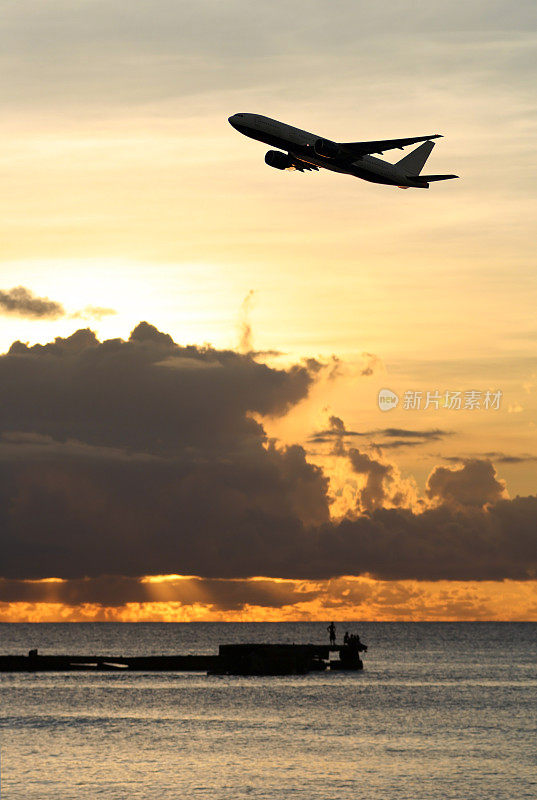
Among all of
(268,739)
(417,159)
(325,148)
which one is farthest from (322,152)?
(268,739)

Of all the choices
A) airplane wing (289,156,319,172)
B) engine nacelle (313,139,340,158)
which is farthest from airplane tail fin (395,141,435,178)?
engine nacelle (313,139,340,158)

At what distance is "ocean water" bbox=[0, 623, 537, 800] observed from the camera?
74.9m

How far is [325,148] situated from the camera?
8956 centimetres

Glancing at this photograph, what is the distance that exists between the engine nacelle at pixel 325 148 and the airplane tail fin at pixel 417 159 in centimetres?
2787

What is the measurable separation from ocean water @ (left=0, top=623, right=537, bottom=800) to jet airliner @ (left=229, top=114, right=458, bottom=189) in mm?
45747

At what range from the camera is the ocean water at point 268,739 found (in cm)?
7488

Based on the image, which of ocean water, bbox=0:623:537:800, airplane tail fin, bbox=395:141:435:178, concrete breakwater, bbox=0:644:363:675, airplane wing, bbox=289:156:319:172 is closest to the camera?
ocean water, bbox=0:623:537:800

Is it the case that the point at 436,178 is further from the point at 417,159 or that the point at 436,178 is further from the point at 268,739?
the point at 268,739

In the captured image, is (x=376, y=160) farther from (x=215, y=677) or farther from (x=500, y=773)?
(x=215, y=677)

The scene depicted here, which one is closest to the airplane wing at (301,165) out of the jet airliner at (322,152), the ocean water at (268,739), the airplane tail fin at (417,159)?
the jet airliner at (322,152)

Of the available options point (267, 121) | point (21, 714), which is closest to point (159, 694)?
point (21, 714)

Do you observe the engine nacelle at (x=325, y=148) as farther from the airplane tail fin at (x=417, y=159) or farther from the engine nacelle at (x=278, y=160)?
the airplane tail fin at (x=417, y=159)

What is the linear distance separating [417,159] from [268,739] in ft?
195

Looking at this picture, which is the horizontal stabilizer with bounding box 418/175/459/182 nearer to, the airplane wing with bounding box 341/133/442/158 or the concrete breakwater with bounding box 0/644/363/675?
the airplane wing with bounding box 341/133/442/158
